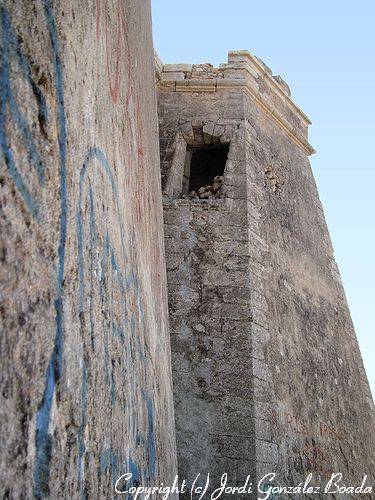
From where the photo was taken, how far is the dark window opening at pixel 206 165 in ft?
20.8

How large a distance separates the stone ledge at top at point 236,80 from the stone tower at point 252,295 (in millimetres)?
18

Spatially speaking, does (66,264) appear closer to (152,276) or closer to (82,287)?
(82,287)

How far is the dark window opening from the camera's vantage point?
633 centimetres

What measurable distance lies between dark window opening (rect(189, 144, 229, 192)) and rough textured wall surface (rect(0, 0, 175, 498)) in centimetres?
451

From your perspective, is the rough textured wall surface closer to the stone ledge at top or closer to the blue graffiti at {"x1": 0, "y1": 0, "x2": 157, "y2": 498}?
the blue graffiti at {"x1": 0, "y1": 0, "x2": 157, "y2": 498}

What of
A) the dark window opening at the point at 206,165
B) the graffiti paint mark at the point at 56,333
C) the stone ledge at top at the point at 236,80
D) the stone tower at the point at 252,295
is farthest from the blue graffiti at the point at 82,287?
the stone ledge at top at the point at 236,80

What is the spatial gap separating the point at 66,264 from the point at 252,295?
3.73 m

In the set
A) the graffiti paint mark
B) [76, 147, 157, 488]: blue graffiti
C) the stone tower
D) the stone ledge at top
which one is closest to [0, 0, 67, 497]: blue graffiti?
the graffiti paint mark

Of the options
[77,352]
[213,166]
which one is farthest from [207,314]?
[77,352]

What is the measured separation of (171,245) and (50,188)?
4008mm

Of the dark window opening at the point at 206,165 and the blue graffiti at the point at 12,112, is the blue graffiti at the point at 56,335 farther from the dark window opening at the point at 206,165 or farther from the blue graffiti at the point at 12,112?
the dark window opening at the point at 206,165

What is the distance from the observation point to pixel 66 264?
978mm

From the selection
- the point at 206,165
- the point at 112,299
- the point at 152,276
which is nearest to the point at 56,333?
the point at 112,299

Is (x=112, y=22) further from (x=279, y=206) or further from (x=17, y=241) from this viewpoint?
(x=279, y=206)
